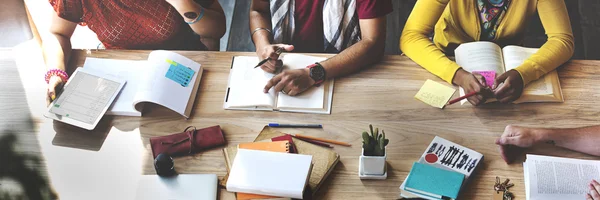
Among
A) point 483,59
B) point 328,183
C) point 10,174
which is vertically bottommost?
point 10,174

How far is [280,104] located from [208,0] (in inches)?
21.7

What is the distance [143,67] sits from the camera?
6.34 ft

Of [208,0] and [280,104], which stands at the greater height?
[208,0]

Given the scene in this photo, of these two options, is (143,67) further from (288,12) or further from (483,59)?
(483,59)

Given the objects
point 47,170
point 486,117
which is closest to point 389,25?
point 486,117

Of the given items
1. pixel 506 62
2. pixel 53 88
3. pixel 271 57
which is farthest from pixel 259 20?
pixel 506 62

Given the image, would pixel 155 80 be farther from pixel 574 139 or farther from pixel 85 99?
pixel 574 139

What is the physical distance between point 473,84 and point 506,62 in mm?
199

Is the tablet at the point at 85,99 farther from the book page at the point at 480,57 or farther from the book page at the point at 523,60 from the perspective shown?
the book page at the point at 523,60

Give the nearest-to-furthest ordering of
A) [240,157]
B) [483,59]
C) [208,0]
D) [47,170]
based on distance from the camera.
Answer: [240,157] < [47,170] < [483,59] < [208,0]

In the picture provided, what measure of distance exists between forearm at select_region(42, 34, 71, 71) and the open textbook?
152 centimetres

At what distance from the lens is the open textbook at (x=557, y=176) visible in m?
1.49

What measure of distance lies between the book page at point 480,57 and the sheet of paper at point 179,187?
90 cm

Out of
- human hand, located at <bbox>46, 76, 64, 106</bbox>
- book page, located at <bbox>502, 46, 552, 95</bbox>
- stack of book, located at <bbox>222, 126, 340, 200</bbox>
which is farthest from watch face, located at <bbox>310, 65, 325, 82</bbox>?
human hand, located at <bbox>46, 76, 64, 106</bbox>
